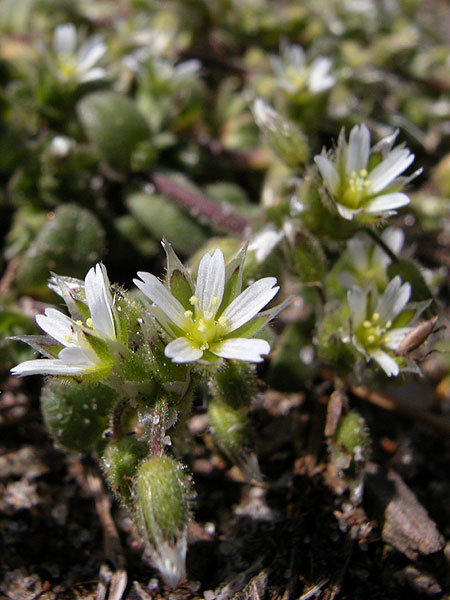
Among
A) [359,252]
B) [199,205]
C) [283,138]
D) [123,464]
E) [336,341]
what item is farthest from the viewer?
[199,205]

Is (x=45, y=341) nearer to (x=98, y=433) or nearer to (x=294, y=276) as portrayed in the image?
(x=98, y=433)

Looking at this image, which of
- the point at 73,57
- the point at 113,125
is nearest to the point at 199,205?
the point at 113,125

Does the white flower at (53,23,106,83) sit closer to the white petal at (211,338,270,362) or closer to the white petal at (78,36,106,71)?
the white petal at (78,36,106,71)

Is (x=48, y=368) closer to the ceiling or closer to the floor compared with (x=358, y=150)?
closer to the ceiling

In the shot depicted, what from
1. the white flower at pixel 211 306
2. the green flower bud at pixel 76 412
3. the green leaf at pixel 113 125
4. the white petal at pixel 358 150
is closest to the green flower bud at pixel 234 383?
the white flower at pixel 211 306

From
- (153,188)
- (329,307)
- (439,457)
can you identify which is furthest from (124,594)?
(153,188)

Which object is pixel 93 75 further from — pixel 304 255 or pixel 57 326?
pixel 57 326
